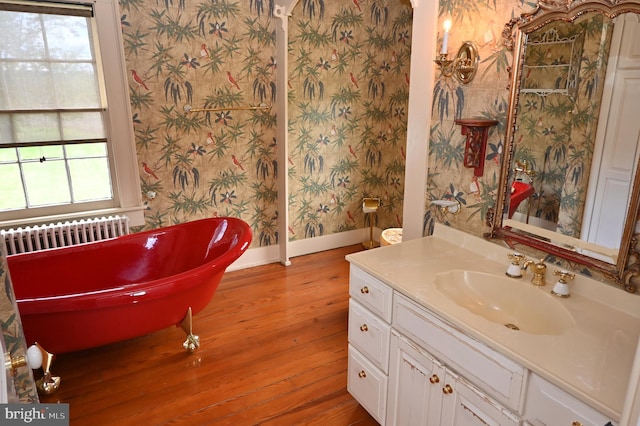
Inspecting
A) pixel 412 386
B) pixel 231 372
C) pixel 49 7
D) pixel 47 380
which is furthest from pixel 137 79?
pixel 412 386

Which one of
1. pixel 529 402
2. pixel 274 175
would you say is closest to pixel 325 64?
pixel 274 175

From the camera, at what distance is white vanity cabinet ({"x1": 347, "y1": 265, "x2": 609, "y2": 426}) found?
129cm

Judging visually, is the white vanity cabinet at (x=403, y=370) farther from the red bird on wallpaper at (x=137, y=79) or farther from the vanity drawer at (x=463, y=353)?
the red bird on wallpaper at (x=137, y=79)

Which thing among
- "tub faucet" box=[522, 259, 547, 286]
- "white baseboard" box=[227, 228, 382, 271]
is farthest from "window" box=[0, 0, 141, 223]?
"tub faucet" box=[522, 259, 547, 286]

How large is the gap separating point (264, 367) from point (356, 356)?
2.38ft

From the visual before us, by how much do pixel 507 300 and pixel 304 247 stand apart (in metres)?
2.69

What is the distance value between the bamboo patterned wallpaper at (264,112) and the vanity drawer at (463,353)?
91.6 inches

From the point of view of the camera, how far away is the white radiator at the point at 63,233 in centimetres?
288

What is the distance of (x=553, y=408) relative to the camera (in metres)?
1.24

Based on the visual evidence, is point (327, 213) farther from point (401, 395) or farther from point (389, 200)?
point (401, 395)

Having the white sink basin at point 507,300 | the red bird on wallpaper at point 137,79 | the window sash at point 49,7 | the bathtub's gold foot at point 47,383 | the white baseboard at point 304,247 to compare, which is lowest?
the bathtub's gold foot at point 47,383

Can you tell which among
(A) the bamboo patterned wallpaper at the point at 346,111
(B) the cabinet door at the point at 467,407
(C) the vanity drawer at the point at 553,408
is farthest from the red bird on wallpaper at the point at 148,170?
(C) the vanity drawer at the point at 553,408

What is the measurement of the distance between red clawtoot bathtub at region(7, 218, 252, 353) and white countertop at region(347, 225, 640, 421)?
1.05m

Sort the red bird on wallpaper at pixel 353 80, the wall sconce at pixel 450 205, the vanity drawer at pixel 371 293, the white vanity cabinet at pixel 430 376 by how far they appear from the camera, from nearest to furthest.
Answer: the white vanity cabinet at pixel 430 376 → the vanity drawer at pixel 371 293 → the wall sconce at pixel 450 205 → the red bird on wallpaper at pixel 353 80
